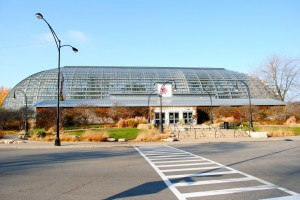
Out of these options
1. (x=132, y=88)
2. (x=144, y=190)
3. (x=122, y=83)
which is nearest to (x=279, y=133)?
(x=144, y=190)

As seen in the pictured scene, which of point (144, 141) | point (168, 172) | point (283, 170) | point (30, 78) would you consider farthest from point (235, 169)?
point (30, 78)

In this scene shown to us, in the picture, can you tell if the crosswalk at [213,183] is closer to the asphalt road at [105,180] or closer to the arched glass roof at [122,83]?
the asphalt road at [105,180]

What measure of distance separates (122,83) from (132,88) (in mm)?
2697

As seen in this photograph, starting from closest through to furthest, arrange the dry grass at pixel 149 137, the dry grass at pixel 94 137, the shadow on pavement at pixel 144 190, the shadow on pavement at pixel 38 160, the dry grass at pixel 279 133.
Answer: the shadow on pavement at pixel 144 190
the shadow on pavement at pixel 38 160
the dry grass at pixel 149 137
the dry grass at pixel 94 137
the dry grass at pixel 279 133

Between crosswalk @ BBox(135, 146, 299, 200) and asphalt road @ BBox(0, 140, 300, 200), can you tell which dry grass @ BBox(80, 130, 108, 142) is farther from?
crosswalk @ BBox(135, 146, 299, 200)

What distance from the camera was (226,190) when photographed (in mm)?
6777

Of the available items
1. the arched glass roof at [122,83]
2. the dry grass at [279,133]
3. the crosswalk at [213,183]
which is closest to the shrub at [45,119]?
the arched glass roof at [122,83]

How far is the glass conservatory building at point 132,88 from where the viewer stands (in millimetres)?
55938

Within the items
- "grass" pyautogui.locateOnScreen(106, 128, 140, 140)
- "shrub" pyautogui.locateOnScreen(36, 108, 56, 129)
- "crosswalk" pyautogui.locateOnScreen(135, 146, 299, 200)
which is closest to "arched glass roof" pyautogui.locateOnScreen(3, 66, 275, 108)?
"shrub" pyautogui.locateOnScreen(36, 108, 56, 129)

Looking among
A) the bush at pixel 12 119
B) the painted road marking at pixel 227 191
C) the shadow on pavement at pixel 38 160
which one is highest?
the bush at pixel 12 119

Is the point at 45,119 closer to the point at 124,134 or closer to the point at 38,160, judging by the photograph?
the point at 124,134

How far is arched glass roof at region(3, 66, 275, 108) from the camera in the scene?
58.1 m

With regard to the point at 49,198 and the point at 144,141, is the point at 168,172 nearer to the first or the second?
the point at 49,198

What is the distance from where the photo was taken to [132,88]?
6072 cm
